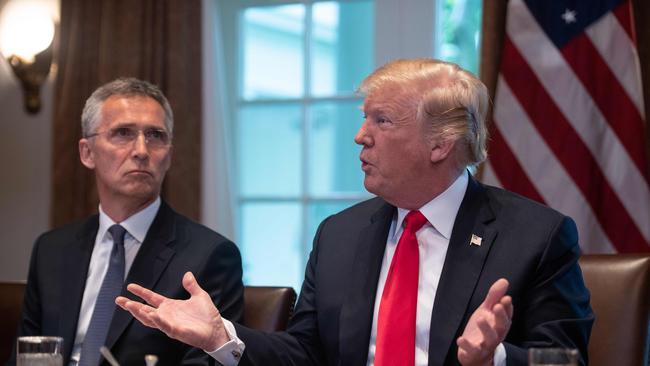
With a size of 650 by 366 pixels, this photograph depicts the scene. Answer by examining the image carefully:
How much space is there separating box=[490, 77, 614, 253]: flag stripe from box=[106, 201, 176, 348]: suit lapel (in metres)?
1.41

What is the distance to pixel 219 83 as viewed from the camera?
4566 mm

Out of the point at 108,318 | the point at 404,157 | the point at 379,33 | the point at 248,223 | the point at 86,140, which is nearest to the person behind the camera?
the point at 404,157

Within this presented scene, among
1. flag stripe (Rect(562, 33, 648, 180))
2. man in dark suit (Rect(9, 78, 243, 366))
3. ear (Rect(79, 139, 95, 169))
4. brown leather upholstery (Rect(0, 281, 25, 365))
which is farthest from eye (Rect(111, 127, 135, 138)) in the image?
flag stripe (Rect(562, 33, 648, 180))

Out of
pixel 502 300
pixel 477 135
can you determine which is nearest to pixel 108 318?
pixel 477 135

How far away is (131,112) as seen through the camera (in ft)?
10.3

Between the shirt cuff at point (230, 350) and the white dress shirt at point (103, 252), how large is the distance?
29.4 inches

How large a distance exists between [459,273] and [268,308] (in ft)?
2.36

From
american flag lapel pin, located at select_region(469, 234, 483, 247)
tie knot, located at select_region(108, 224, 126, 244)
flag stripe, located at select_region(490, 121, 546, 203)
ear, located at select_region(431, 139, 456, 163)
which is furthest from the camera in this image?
flag stripe, located at select_region(490, 121, 546, 203)

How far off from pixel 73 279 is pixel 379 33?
6.26 feet

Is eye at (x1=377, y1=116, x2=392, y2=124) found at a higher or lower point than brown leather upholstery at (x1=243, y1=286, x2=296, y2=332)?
higher

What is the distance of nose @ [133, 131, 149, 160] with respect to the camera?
121 inches

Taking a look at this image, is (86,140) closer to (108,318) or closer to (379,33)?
(108,318)

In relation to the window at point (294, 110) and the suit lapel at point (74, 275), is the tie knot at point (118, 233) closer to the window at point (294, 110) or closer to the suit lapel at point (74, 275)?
the suit lapel at point (74, 275)

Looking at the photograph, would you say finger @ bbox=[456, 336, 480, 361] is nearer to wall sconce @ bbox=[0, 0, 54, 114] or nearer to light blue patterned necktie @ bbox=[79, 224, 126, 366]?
light blue patterned necktie @ bbox=[79, 224, 126, 366]
